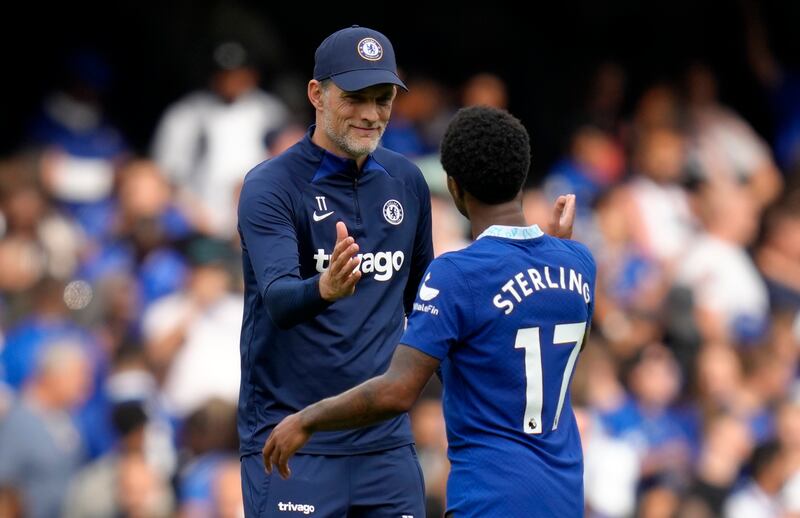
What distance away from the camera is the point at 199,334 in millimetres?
8781

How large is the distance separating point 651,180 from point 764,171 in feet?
4.31

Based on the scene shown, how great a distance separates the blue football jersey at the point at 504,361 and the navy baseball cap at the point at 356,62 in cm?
71

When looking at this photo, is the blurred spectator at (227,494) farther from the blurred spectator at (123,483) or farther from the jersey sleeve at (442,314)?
the jersey sleeve at (442,314)

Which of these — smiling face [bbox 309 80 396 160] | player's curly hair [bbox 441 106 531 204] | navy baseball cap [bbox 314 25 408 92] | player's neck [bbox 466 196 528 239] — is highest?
navy baseball cap [bbox 314 25 408 92]

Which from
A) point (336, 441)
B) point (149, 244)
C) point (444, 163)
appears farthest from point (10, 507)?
point (444, 163)

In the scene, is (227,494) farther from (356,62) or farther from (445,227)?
(356,62)

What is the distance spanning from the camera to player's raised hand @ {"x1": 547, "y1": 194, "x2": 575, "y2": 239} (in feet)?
16.3

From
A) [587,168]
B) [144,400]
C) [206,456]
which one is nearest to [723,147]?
[587,168]

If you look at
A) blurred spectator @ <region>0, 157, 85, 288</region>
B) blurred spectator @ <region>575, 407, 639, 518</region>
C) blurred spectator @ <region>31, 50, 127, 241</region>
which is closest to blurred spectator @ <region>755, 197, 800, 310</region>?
blurred spectator @ <region>575, 407, 639, 518</region>

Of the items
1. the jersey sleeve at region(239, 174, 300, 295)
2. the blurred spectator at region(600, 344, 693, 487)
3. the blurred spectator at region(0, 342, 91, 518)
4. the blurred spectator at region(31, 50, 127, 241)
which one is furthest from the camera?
the blurred spectator at region(31, 50, 127, 241)

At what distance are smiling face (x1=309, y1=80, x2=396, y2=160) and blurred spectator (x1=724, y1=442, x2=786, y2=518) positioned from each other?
501 cm

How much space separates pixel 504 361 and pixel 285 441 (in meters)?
0.64

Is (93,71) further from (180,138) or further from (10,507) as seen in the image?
(10,507)

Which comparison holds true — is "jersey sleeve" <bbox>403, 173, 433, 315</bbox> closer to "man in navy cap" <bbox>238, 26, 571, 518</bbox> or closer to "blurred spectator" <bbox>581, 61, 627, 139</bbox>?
"man in navy cap" <bbox>238, 26, 571, 518</bbox>
